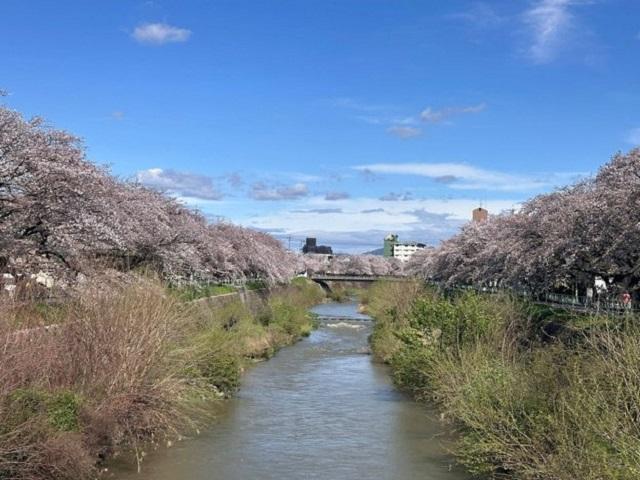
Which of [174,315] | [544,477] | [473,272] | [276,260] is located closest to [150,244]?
[174,315]

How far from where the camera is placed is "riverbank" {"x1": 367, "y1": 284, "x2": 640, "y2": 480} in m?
12.5

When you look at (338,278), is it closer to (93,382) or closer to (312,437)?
(312,437)

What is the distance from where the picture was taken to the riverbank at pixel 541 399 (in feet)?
41.1

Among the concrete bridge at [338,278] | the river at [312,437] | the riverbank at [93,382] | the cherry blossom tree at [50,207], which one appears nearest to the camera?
the riverbank at [93,382]

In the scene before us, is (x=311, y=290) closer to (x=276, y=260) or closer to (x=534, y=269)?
(x=276, y=260)

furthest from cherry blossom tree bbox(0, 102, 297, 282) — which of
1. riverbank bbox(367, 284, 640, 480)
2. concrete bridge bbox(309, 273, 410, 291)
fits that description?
concrete bridge bbox(309, 273, 410, 291)

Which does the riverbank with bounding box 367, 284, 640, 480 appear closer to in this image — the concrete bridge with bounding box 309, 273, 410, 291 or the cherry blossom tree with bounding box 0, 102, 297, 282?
the cherry blossom tree with bounding box 0, 102, 297, 282

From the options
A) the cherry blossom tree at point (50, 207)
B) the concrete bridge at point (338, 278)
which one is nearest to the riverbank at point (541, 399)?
the cherry blossom tree at point (50, 207)

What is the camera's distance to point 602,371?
13.9m

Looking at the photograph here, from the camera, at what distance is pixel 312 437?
75.1 feet

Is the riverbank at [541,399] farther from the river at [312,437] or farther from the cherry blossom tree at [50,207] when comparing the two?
the cherry blossom tree at [50,207]

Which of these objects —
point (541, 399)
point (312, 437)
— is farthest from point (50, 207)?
point (541, 399)

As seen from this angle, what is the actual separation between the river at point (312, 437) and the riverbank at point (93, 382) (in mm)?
1247

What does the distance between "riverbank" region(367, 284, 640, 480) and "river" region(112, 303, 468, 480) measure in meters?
1.28
